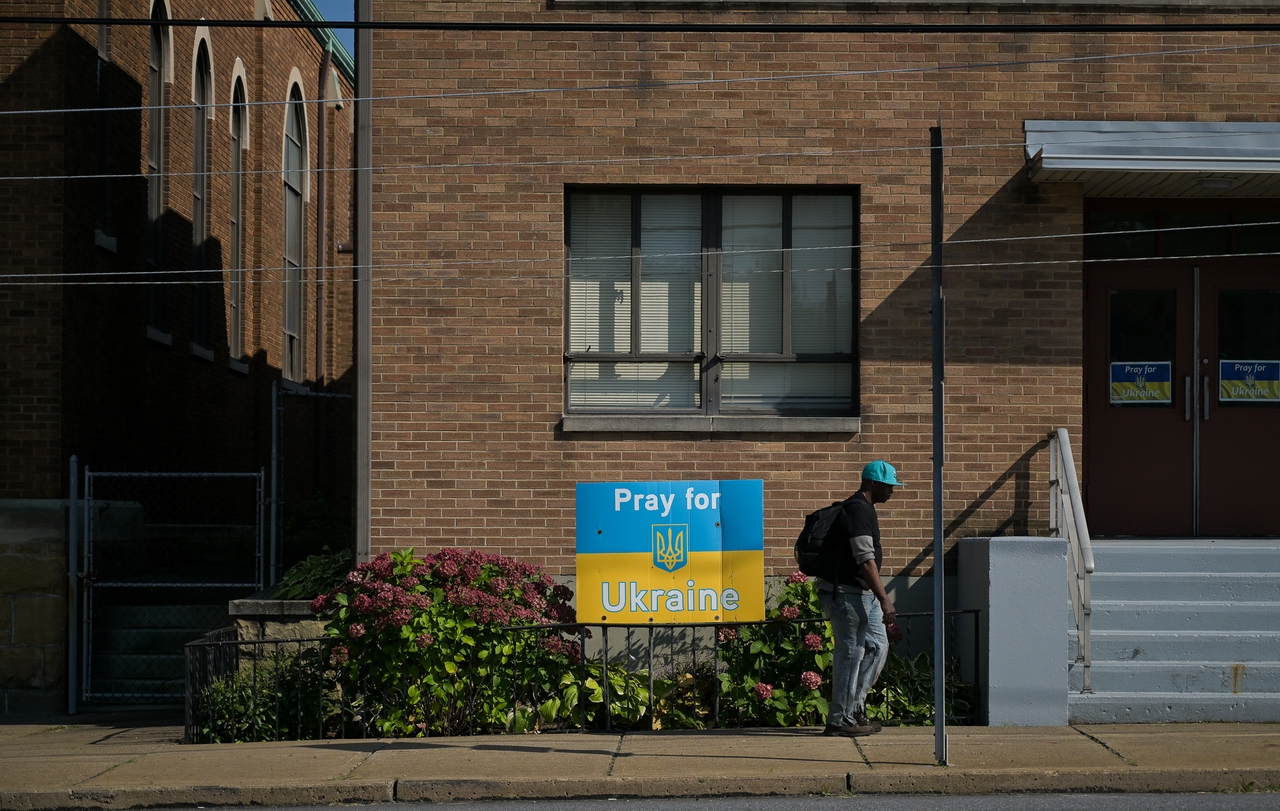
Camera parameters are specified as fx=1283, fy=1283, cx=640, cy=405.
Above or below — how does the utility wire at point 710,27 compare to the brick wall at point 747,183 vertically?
above

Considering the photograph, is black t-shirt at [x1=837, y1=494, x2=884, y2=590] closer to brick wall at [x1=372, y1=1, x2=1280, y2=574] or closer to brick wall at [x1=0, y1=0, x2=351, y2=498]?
brick wall at [x1=372, y1=1, x2=1280, y2=574]

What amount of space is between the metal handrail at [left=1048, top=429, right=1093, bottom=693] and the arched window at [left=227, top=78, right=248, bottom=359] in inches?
520

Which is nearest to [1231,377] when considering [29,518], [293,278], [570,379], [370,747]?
[570,379]

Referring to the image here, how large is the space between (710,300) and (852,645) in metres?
3.69

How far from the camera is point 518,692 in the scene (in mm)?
9367

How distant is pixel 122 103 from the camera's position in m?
15.0

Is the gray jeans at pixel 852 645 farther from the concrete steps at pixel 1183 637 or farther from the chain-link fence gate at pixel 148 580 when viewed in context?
the chain-link fence gate at pixel 148 580

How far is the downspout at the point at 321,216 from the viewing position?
23.7m

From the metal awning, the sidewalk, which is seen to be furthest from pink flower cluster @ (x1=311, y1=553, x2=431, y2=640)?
the metal awning

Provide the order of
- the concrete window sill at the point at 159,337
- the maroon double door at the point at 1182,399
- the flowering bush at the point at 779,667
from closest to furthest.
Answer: the flowering bush at the point at 779,667, the maroon double door at the point at 1182,399, the concrete window sill at the point at 159,337

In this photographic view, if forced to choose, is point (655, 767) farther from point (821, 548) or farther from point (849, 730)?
point (821, 548)

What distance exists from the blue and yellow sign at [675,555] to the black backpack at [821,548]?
33.1 inches

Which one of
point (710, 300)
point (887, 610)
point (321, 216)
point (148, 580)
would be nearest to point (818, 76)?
point (710, 300)

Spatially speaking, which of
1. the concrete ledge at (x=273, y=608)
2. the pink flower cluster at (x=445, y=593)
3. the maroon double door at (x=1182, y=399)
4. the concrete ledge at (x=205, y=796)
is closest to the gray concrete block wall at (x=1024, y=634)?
the maroon double door at (x=1182, y=399)
